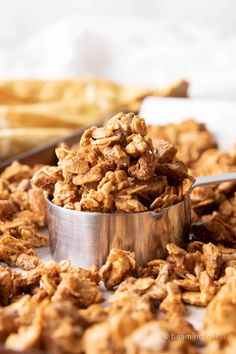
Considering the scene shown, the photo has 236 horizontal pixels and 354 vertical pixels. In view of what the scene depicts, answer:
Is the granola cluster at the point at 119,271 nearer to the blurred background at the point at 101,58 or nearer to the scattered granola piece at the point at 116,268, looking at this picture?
the scattered granola piece at the point at 116,268

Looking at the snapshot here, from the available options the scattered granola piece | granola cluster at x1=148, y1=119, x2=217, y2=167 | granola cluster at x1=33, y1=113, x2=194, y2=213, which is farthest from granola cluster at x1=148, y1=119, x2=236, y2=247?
the scattered granola piece

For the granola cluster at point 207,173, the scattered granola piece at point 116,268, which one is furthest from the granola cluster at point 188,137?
the scattered granola piece at point 116,268

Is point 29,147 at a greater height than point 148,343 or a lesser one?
lesser

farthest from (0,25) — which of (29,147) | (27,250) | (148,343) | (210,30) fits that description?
(148,343)

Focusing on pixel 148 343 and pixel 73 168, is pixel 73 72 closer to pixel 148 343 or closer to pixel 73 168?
pixel 73 168

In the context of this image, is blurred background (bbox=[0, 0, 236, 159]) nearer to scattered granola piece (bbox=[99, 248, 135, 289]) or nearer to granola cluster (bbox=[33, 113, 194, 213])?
granola cluster (bbox=[33, 113, 194, 213])

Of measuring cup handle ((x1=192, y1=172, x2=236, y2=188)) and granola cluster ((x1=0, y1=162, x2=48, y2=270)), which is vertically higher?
measuring cup handle ((x1=192, y1=172, x2=236, y2=188))
